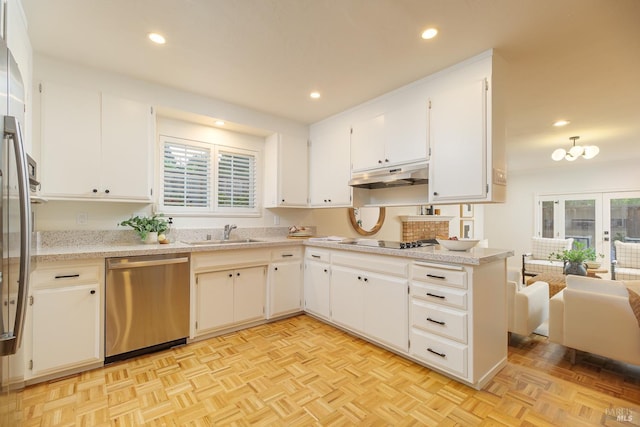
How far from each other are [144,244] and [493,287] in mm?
3058

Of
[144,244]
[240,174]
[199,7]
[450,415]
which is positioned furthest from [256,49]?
[450,415]

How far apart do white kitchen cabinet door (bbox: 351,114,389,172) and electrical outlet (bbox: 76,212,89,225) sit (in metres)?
2.66

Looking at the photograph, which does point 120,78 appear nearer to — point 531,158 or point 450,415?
point 450,415

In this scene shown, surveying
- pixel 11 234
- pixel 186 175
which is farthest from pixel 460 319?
pixel 186 175

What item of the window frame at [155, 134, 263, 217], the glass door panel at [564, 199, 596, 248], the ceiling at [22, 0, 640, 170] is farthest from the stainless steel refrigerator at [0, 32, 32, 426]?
the glass door panel at [564, 199, 596, 248]

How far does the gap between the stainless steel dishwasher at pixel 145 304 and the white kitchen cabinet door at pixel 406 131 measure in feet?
7.33

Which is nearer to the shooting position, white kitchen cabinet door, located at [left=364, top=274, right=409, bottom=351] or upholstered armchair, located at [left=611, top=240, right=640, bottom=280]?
white kitchen cabinet door, located at [left=364, top=274, right=409, bottom=351]

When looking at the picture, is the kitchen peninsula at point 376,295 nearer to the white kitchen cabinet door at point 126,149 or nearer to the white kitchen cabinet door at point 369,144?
the white kitchen cabinet door at point 126,149

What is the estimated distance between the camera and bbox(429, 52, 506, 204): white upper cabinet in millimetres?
2195

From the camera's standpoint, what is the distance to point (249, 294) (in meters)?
3.10

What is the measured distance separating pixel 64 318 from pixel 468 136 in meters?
3.35

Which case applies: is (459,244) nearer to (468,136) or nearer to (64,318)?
(468,136)

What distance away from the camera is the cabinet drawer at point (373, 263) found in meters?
2.45

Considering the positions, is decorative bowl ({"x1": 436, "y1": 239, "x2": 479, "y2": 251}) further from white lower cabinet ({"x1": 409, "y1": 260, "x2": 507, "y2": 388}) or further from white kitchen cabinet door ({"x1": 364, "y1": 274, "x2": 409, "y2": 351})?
white kitchen cabinet door ({"x1": 364, "y1": 274, "x2": 409, "y2": 351})
